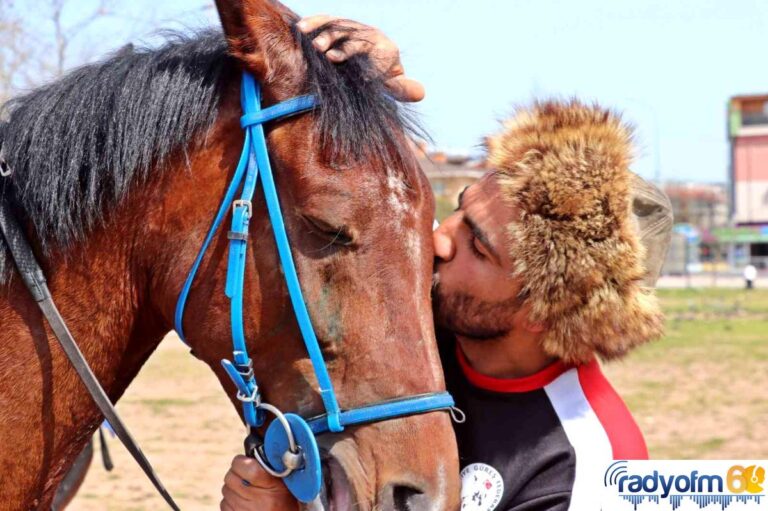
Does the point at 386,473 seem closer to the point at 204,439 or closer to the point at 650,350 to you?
the point at 204,439

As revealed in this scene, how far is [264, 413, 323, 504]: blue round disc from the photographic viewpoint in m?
2.02

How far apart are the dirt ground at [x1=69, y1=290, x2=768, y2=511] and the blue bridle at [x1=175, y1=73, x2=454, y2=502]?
5056mm

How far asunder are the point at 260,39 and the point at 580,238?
1.01 m

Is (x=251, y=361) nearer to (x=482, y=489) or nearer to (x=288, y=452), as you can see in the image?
(x=288, y=452)

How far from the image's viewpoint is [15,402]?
215cm

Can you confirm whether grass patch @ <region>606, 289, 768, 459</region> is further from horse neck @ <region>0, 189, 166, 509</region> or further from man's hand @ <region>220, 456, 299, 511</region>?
horse neck @ <region>0, 189, 166, 509</region>

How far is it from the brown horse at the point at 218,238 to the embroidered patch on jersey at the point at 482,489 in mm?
534

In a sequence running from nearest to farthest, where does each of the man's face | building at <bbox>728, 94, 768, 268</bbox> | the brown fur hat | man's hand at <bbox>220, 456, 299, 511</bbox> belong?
man's hand at <bbox>220, 456, 299, 511</bbox>, the brown fur hat, the man's face, building at <bbox>728, 94, 768, 268</bbox>

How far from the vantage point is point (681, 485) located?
2.42m

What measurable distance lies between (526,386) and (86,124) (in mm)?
1478

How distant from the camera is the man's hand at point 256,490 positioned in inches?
88.3

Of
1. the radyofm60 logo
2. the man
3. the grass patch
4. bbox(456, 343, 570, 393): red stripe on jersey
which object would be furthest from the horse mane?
the grass patch

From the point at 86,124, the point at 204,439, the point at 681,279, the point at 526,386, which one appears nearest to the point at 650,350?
the point at 204,439

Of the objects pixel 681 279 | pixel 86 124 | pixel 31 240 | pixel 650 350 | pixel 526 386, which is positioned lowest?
pixel 681 279
